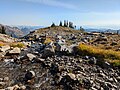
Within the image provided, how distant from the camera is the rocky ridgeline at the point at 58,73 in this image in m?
18.1

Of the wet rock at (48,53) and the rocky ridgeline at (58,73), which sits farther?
the wet rock at (48,53)

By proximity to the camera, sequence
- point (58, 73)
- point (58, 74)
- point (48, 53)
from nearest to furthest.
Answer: point (58, 74) → point (58, 73) → point (48, 53)

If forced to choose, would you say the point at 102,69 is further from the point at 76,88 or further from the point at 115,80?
the point at 76,88

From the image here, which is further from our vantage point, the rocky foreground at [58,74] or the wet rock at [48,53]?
the wet rock at [48,53]

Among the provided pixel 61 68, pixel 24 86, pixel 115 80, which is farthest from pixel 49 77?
pixel 115 80

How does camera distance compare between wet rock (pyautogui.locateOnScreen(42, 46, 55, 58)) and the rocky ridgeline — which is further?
wet rock (pyautogui.locateOnScreen(42, 46, 55, 58))

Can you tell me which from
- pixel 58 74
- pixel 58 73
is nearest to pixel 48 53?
pixel 58 73

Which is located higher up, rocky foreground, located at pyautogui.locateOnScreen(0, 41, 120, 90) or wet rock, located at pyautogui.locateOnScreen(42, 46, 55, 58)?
wet rock, located at pyautogui.locateOnScreen(42, 46, 55, 58)

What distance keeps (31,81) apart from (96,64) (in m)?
7.41

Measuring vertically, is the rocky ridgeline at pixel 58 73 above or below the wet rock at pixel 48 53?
below

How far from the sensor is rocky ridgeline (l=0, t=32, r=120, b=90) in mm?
18125

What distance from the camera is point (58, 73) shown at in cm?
2036

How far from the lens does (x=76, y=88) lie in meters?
17.2

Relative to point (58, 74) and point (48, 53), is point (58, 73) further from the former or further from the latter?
point (48, 53)
